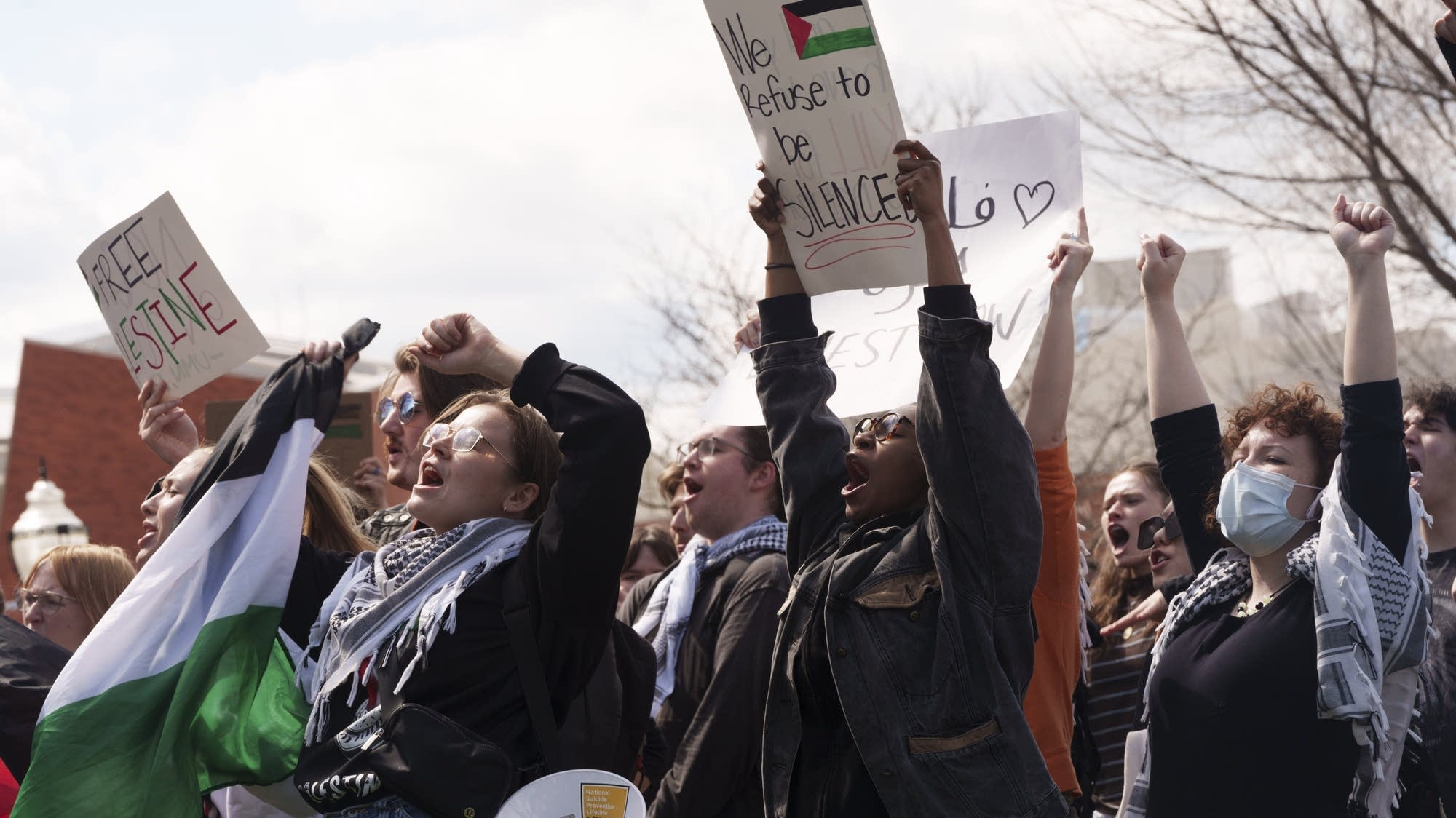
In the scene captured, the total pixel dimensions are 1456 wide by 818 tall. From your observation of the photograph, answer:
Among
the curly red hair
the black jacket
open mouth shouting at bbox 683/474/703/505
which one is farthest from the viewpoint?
open mouth shouting at bbox 683/474/703/505

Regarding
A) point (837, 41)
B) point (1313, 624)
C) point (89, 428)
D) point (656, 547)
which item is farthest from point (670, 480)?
point (89, 428)

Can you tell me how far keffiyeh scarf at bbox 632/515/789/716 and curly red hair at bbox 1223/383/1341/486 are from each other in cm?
167

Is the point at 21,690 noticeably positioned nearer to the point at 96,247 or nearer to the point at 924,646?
the point at 96,247

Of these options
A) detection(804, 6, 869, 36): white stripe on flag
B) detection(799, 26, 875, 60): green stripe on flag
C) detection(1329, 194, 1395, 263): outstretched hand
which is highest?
detection(804, 6, 869, 36): white stripe on flag

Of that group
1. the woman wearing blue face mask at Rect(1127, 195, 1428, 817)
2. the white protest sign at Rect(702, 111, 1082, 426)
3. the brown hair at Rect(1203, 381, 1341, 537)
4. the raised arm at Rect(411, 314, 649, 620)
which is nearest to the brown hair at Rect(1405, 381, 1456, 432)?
the brown hair at Rect(1203, 381, 1341, 537)

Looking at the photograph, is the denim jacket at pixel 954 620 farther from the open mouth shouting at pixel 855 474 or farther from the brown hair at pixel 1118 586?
the brown hair at pixel 1118 586

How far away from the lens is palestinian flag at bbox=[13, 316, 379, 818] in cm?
355

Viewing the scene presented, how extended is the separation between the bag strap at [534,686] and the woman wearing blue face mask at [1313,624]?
1550mm

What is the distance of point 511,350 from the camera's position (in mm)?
3557

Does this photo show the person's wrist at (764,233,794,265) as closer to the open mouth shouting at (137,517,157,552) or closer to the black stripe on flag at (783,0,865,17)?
the black stripe on flag at (783,0,865,17)

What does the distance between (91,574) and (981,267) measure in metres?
3.66

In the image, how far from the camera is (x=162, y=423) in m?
4.86

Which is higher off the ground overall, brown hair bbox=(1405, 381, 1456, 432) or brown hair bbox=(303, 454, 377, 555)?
brown hair bbox=(303, 454, 377, 555)

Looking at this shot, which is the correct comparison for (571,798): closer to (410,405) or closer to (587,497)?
(587,497)
